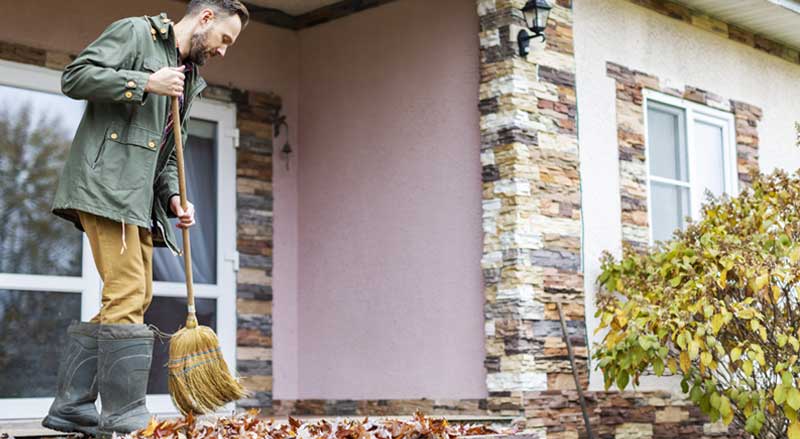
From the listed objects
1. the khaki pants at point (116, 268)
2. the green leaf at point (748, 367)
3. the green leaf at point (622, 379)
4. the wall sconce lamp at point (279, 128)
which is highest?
the wall sconce lamp at point (279, 128)

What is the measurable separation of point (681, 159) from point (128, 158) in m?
4.57

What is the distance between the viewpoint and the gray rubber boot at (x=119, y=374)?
12.3 feet

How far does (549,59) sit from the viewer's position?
6391 millimetres

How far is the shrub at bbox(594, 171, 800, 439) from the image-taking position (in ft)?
18.1

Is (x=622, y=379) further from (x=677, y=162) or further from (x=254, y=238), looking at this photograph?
(x=254, y=238)

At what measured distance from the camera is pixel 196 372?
3.82 metres

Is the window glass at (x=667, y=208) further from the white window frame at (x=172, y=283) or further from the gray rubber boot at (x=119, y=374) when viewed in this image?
the gray rubber boot at (x=119, y=374)

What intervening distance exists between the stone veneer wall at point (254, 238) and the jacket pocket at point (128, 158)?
9.91 ft

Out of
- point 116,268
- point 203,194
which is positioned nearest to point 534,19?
point 203,194

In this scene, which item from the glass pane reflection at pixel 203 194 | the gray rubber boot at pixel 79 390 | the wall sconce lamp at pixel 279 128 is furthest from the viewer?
the wall sconce lamp at pixel 279 128

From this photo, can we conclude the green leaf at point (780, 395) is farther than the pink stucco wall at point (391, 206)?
No

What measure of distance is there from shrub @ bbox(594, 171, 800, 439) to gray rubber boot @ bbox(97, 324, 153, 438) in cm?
285

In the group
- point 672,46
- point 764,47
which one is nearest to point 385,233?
point 672,46

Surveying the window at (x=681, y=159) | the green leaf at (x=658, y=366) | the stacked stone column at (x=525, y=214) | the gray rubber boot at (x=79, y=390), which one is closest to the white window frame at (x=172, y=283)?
the stacked stone column at (x=525, y=214)
